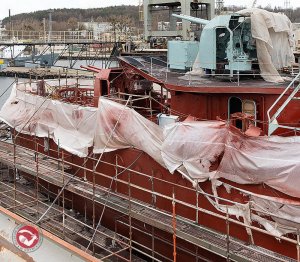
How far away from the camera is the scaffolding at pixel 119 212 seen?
40.2 feet

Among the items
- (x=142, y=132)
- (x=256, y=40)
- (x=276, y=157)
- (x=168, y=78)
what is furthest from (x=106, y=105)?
(x=276, y=157)

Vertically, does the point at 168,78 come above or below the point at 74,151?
above

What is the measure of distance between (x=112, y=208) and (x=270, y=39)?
7677 mm

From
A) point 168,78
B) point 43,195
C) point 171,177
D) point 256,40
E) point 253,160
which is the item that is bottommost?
point 43,195

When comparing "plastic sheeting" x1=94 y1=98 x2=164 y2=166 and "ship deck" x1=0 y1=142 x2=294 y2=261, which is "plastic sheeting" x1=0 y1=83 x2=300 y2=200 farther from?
"ship deck" x1=0 y1=142 x2=294 y2=261

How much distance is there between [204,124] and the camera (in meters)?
12.8

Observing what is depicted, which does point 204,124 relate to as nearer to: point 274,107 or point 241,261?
point 274,107

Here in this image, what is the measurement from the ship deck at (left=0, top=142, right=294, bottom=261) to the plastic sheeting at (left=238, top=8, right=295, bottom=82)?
564 cm

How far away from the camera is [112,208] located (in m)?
15.4

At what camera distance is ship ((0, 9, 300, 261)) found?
1183 cm

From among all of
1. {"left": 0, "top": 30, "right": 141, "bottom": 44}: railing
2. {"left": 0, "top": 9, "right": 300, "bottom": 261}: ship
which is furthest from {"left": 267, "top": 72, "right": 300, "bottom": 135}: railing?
{"left": 0, "top": 30, "right": 141, "bottom": 44}: railing

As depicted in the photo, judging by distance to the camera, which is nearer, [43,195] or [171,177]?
[171,177]

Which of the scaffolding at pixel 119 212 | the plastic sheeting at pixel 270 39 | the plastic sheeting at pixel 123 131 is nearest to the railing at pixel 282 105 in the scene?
the plastic sheeting at pixel 270 39

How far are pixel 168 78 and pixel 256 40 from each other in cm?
367
